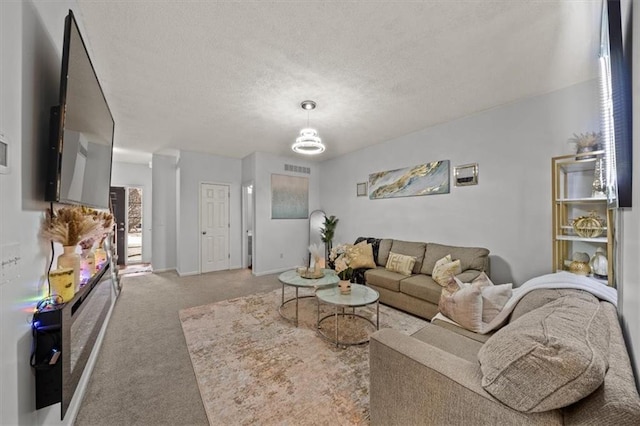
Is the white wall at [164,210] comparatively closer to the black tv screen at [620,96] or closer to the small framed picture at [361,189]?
the small framed picture at [361,189]

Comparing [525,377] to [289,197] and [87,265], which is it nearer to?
[87,265]

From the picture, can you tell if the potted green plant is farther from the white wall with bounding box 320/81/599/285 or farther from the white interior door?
the white interior door

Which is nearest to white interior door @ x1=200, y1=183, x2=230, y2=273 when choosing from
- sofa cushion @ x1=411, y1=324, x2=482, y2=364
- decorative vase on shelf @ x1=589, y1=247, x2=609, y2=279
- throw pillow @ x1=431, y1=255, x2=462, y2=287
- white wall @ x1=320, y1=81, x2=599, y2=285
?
white wall @ x1=320, y1=81, x2=599, y2=285

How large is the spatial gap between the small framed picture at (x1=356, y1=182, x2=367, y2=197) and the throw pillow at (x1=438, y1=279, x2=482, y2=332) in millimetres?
3106

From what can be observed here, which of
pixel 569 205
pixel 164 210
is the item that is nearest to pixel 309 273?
pixel 569 205

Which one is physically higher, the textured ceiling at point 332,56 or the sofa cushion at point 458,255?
the textured ceiling at point 332,56

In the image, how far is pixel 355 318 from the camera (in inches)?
118

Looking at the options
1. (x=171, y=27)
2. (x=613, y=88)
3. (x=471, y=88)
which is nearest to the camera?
(x=613, y=88)

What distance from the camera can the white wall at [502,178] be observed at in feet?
8.86

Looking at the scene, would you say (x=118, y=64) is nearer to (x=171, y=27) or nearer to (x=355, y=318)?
(x=171, y=27)

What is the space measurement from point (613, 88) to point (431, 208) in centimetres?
289

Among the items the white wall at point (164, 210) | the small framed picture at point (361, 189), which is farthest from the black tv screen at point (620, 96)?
the white wall at point (164, 210)

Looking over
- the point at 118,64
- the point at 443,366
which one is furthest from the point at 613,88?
the point at 118,64

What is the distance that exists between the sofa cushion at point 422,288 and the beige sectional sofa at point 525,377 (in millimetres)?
1499
